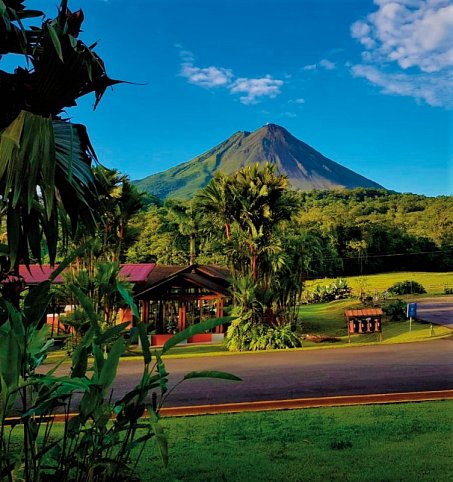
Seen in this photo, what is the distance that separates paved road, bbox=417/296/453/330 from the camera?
17047 mm

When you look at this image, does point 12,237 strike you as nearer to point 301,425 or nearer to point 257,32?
point 301,425

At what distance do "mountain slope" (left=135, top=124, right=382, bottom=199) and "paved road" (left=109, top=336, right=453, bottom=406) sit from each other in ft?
339

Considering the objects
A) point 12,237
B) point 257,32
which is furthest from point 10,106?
point 257,32

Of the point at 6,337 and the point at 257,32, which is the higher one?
the point at 257,32

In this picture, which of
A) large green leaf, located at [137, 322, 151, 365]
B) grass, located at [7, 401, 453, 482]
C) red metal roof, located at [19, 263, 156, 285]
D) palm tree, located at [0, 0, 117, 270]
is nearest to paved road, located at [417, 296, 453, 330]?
red metal roof, located at [19, 263, 156, 285]

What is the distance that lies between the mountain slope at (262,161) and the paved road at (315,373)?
103 metres

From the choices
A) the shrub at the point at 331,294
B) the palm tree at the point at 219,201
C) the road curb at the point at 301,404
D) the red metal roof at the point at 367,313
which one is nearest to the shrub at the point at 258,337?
the red metal roof at the point at 367,313

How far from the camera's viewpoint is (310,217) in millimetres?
44688

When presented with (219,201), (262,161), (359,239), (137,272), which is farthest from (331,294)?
(262,161)

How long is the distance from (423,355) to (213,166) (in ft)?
393

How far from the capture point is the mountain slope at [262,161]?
118438mm

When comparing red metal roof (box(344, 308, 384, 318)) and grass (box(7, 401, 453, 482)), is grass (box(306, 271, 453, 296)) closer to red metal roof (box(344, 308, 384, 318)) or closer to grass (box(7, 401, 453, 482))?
red metal roof (box(344, 308, 384, 318))

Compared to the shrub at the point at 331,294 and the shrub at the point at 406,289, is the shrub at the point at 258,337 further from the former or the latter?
the shrub at the point at 406,289

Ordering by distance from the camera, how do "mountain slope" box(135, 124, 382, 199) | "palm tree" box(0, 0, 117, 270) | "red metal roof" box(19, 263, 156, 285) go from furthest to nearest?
1. "mountain slope" box(135, 124, 382, 199)
2. "red metal roof" box(19, 263, 156, 285)
3. "palm tree" box(0, 0, 117, 270)
